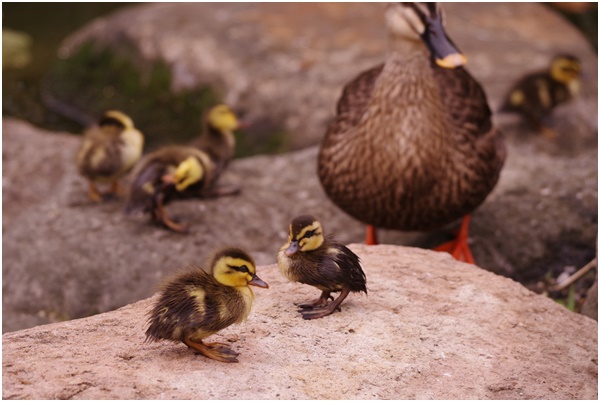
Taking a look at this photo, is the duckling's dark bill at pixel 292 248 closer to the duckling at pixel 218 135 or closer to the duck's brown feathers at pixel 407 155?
the duck's brown feathers at pixel 407 155

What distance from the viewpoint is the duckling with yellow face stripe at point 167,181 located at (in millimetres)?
5688

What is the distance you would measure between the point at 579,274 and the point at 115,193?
112 inches

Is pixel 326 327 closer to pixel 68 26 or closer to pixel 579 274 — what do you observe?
pixel 579 274

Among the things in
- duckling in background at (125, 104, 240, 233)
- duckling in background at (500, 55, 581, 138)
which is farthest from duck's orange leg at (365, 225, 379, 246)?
duckling in background at (500, 55, 581, 138)

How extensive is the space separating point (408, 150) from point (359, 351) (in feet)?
6.03

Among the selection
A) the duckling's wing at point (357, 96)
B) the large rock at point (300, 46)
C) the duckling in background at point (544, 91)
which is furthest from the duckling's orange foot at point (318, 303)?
the duckling in background at point (544, 91)

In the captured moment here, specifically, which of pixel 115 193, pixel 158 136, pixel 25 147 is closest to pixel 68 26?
pixel 158 136

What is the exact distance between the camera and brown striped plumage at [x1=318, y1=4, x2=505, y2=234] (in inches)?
203

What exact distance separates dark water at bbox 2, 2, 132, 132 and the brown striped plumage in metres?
3.88

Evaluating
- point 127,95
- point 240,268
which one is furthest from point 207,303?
point 127,95

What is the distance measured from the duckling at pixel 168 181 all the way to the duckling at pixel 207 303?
7.57ft

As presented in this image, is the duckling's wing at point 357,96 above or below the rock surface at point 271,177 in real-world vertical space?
above

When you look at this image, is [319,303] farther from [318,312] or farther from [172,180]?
[172,180]

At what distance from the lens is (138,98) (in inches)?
337
